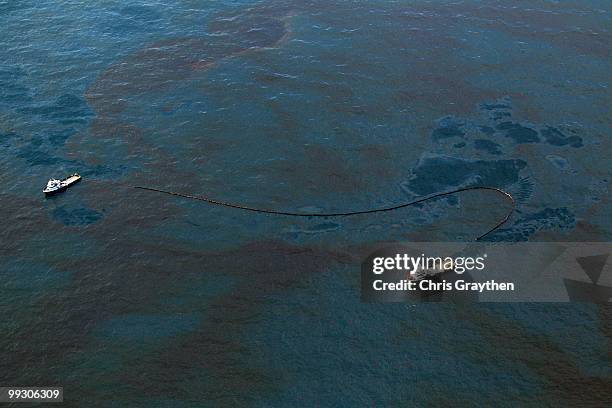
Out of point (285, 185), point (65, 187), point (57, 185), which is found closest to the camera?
point (57, 185)

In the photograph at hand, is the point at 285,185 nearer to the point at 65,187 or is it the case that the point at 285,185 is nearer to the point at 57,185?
the point at 65,187

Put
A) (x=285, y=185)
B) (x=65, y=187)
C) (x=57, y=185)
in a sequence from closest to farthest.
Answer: (x=57, y=185), (x=65, y=187), (x=285, y=185)

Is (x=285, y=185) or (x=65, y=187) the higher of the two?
(x=65, y=187)

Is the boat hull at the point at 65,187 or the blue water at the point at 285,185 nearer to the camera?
the blue water at the point at 285,185

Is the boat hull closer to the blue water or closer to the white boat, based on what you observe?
the white boat

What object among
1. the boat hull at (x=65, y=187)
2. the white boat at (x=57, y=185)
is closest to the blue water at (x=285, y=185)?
the boat hull at (x=65, y=187)

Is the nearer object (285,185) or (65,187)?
(65,187)

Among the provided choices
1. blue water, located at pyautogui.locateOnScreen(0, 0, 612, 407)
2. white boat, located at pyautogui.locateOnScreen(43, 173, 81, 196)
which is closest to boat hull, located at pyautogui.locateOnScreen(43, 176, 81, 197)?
white boat, located at pyautogui.locateOnScreen(43, 173, 81, 196)

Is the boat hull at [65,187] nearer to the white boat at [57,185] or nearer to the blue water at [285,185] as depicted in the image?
the white boat at [57,185]

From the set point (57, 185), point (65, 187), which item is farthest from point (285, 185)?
point (57, 185)
